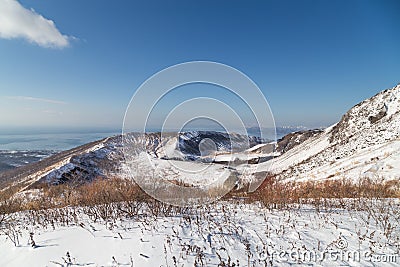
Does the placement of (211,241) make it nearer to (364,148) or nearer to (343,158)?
(343,158)

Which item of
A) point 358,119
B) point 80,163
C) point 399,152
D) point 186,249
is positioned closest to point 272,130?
point 186,249

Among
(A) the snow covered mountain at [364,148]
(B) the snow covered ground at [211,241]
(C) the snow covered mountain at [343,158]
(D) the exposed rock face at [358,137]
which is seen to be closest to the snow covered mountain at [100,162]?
(C) the snow covered mountain at [343,158]

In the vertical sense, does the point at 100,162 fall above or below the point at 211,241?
below

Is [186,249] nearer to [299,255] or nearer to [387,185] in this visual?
[299,255]

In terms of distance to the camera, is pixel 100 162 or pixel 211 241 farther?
pixel 100 162

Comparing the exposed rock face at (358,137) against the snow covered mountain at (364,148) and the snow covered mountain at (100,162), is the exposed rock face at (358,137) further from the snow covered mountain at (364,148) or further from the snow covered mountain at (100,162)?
the snow covered mountain at (100,162)

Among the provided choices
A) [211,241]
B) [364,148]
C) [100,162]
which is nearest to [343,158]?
[364,148]

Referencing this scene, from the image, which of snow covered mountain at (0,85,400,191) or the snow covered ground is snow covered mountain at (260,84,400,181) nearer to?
snow covered mountain at (0,85,400,191)
